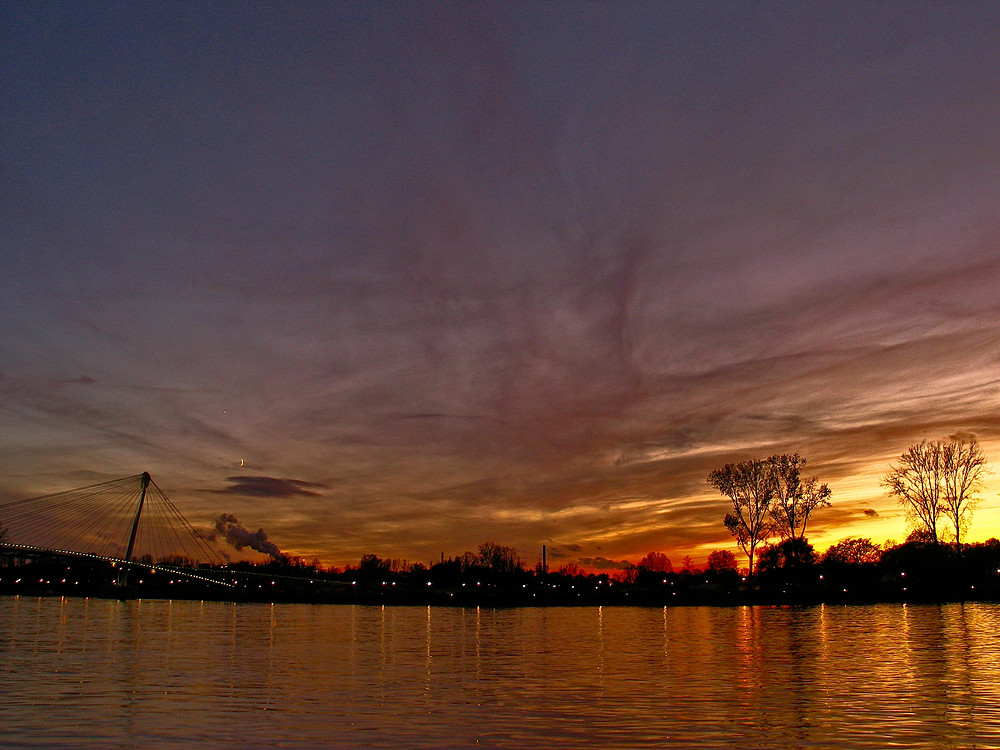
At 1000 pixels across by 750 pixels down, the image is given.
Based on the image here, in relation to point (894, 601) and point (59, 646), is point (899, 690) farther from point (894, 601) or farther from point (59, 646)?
point (894, 601)

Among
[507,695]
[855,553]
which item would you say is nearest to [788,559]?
[855,553]

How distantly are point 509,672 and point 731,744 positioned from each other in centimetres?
1723

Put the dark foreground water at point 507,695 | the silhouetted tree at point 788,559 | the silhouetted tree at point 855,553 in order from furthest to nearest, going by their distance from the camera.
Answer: the silhouetted tree at point 855,553, the silhouetted tree at point 788,559, the dark foreground water at point 507,695

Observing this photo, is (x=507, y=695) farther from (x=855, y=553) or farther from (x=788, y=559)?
(x=855, y=553)

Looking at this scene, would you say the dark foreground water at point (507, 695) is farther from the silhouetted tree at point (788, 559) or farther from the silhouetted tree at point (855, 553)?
the silhouetted tree at point (855, 553)

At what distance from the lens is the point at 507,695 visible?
2598 cm

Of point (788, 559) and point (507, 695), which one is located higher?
point (507, 695)

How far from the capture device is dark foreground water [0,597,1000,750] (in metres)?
18.5

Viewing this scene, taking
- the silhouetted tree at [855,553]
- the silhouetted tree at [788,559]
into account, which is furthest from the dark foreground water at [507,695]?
the silhouetted tree at [855,553]

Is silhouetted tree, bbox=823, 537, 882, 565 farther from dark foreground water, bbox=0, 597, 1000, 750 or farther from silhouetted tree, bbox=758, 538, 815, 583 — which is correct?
dark foreground water, bbox=0, 597, 1000, 750

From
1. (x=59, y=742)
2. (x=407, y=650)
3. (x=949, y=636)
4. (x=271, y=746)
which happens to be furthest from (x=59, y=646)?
(x=949, y=636)

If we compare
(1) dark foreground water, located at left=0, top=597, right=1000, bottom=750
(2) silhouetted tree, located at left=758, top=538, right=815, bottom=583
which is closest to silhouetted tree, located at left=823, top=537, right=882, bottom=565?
(2) silhouetted tree, located at left=758, top=538, right=815, bottom=583

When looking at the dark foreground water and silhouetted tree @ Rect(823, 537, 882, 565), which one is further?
silhouetted tree @ Rect(823, 537, 882, 565)

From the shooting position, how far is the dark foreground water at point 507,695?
18.5m
